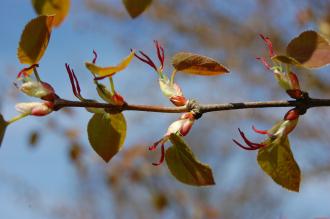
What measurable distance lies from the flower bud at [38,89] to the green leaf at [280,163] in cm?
31

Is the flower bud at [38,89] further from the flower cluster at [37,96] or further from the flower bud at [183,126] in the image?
the flower bud at [183,126]

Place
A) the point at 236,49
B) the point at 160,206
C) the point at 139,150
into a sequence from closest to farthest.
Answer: the point at 160,206 → the point at 139,150 → the point at 236,49

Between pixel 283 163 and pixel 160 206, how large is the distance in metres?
2.18

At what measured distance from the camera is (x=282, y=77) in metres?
0.77

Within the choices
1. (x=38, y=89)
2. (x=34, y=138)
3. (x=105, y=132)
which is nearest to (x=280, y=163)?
(x=105, y=132)

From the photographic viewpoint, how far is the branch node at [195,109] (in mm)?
754

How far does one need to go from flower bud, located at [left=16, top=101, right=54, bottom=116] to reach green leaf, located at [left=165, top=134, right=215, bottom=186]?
0.58ft

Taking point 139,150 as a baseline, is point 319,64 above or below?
below

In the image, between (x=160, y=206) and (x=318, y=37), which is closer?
(x=318, y=37)

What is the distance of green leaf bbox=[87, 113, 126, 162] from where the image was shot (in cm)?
81

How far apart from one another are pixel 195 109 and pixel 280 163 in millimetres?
148

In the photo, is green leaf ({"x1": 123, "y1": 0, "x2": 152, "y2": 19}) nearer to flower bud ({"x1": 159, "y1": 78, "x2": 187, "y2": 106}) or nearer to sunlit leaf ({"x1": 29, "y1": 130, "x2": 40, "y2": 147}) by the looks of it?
flower bud ({"x1": 159, "y1": 78, "x2": 187, "y2": 106})

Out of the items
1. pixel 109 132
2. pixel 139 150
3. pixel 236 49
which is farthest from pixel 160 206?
pixel 236 49

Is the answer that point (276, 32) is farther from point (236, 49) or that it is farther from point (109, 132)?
point (109, 132)
